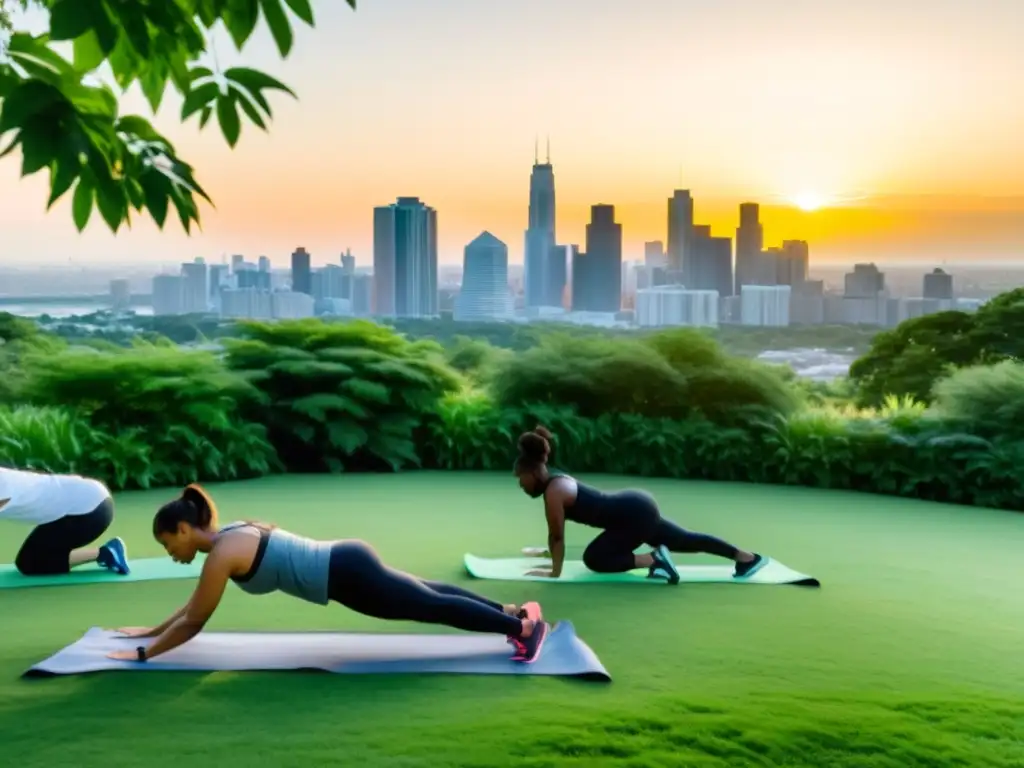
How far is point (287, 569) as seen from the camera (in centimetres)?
418

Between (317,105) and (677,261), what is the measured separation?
5.33 m

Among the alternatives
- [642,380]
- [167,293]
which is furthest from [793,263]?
[167,293]

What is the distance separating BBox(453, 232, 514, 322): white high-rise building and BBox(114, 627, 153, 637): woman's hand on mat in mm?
11653

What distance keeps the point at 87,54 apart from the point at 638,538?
14.8 ft

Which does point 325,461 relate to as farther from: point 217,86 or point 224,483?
point 217,86

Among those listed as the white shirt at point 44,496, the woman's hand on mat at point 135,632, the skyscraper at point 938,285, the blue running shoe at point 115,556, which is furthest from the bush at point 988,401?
the woman's hand on mat at point 135,632

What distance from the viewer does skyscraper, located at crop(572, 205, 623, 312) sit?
1638cm

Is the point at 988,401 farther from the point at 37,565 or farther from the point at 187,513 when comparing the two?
the point at 187,513

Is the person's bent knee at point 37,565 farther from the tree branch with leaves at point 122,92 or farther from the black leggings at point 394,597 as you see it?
the tree branch with leaves at point 122,92

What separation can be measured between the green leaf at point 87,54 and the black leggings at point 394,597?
8.38 feet

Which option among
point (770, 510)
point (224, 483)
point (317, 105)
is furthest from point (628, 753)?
point (317, 105)

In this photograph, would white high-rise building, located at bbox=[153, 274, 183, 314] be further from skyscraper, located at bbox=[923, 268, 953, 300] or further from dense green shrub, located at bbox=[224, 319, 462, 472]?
skyscraper, located at bbox=[923, 268, 953, 300]

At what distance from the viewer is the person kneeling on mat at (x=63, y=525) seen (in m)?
5.95

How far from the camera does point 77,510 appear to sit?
19.8 feet
